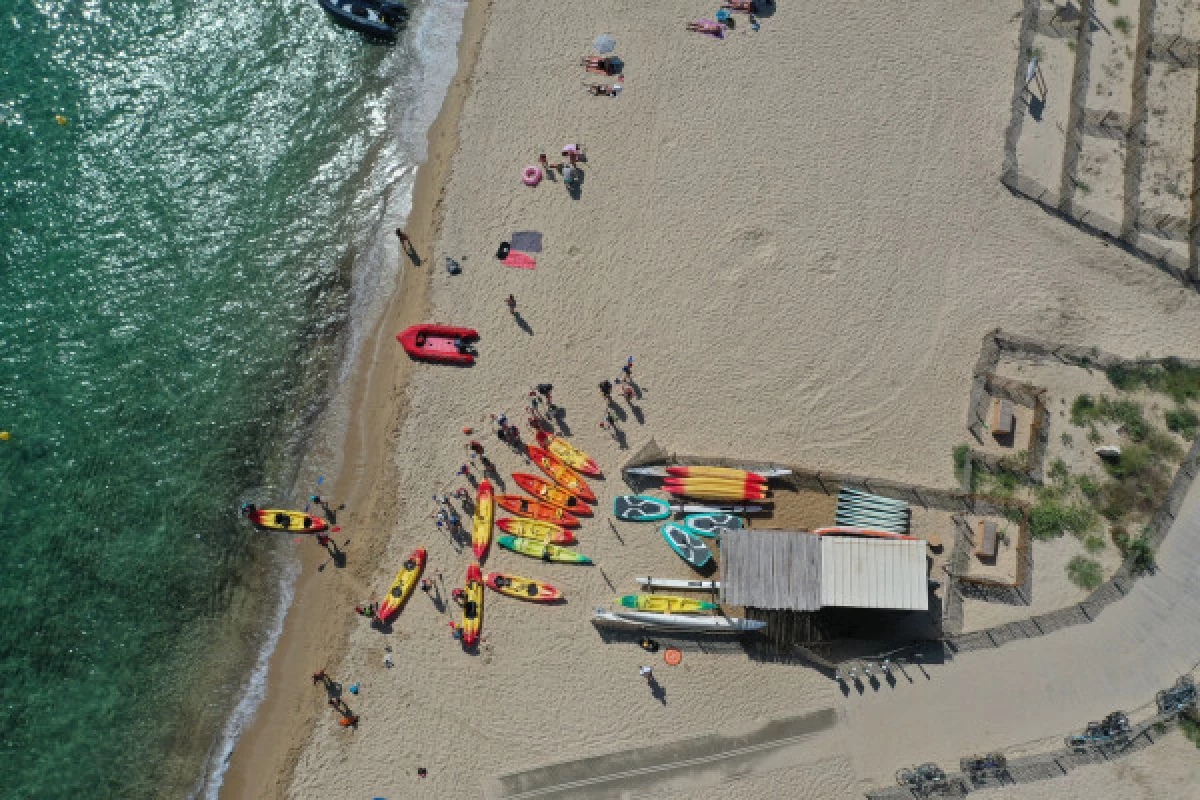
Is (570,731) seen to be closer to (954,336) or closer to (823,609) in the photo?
(823,609)

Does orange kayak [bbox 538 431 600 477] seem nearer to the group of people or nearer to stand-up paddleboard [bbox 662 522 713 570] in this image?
stand-up paddleboard [bbox 662 522 713 570]

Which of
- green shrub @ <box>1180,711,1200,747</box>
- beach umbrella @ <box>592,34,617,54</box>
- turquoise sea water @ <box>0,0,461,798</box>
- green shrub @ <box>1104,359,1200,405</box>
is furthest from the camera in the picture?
beach umbrella @ <box>592,34,617,54</box>

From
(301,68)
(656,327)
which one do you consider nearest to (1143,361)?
(656,327)

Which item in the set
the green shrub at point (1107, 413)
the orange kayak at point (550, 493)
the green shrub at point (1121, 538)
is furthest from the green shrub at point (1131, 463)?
the orange kayak at point (550, 493)

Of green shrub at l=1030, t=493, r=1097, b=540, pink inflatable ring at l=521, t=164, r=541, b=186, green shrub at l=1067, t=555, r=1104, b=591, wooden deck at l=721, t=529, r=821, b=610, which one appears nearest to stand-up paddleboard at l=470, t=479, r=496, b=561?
wooden deck at l=721, t=529, r=821, b=610

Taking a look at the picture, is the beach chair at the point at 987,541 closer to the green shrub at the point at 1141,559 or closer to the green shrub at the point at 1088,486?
the green shrub at the point at 1088,486

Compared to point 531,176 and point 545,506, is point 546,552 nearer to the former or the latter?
point 545,506

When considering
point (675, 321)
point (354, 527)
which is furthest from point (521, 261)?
point (354, 527)
